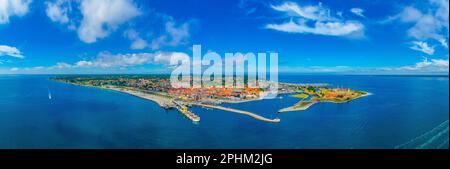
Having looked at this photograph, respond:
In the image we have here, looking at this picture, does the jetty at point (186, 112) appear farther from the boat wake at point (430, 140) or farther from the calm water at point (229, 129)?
the boat wake at point (430, 140)

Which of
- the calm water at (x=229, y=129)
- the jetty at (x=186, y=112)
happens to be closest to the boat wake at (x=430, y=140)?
the calm water at (x=229, y=129)

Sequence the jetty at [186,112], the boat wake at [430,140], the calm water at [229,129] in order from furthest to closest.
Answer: the jetty at [186,112] → the calm water at [229,129] → the boat wake at [430,140]

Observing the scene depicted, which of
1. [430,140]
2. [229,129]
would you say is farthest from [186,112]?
[430,140]

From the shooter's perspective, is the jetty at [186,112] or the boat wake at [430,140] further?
the jetty at [186,112]

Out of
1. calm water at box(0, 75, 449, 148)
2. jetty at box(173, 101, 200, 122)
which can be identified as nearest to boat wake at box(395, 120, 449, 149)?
calm water at box(0, 75, 449, 148)

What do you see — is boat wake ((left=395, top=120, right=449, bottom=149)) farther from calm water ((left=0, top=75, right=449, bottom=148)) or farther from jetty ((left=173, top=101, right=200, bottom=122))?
jetty ((left=173, top=101, right=200, bottom=122))

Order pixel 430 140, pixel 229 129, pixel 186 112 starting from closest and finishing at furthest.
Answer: pixel 430 140, pixel 229 129, pixel 186 112

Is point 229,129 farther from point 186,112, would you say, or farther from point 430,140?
point 430,140
